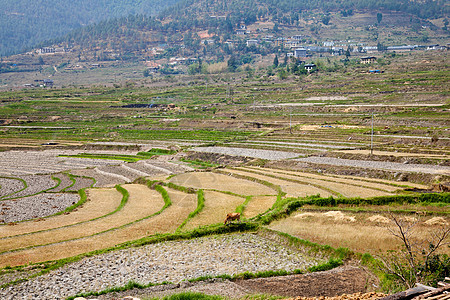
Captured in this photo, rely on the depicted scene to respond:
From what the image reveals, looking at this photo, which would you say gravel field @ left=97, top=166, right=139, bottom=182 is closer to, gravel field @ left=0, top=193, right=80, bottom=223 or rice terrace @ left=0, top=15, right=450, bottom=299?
rice terrace @ left=0, top=15, right=450, bottom=299

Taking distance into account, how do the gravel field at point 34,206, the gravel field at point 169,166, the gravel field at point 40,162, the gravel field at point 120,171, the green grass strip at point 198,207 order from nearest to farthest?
the green grass strip at point 198,207 → the gravel field at point 34,206 → the gravel field at point 120,171 → the gravel field at point 169,166 → the gravel field at point 40,162

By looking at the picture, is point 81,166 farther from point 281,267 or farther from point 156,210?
point 281,267

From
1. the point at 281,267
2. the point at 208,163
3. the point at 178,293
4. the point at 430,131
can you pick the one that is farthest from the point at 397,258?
the point at 430,131

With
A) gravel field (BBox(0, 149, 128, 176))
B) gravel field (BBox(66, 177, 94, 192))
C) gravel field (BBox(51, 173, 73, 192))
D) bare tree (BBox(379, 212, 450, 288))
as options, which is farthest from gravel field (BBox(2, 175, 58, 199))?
bare tree (BBox(379, 212, 450, 288))

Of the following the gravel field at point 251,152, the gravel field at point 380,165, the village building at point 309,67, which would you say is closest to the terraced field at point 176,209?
the gravel field at point 380,165

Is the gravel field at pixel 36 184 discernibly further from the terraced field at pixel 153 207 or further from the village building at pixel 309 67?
the village building at pixel 309 67

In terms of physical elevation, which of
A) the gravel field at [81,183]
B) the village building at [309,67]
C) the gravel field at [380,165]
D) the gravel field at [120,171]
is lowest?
the gravel field at [120,171]

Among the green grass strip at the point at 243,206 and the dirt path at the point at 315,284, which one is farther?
the green grass strip at the point at 243,206

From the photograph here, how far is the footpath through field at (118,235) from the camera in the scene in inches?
741

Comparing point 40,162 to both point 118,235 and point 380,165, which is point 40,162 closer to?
point 118,235

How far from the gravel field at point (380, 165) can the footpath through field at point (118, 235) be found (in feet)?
46.4

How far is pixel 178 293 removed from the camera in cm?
1395

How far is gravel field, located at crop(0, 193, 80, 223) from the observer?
27.8 metres

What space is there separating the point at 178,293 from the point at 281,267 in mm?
4057
